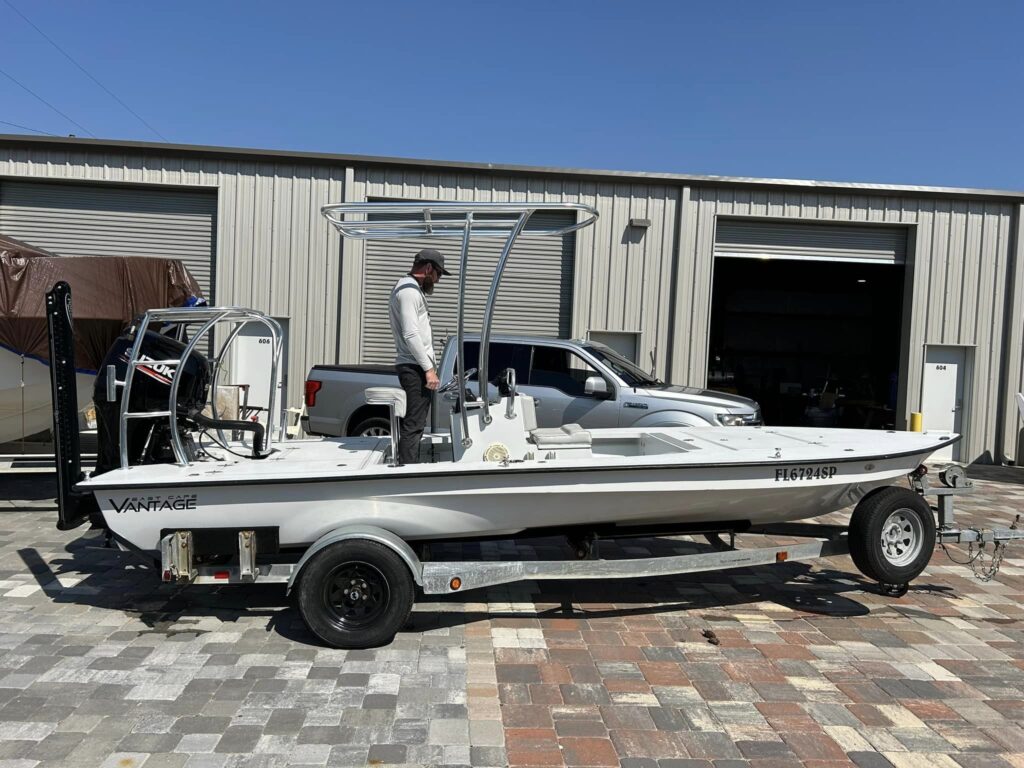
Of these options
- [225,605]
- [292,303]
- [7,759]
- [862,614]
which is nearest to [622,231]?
[292,303]

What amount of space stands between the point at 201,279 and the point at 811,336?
17162 millimetres

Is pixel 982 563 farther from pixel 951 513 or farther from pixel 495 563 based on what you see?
pixel 495 563

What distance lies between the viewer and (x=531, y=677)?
3865mm

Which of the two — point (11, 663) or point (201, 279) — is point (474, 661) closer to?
point (11, 663)

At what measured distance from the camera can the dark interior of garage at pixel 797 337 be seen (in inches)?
803

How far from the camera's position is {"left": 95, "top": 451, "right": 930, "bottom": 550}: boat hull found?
4.18 m

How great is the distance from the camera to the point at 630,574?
4379 mm

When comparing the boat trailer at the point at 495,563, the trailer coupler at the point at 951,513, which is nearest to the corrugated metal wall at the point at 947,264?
the trailer coupler at the point at 951,513

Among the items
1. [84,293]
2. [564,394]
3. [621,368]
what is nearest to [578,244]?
[621,368]

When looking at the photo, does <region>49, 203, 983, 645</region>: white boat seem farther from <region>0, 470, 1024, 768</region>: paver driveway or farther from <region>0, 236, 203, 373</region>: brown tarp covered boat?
<region>0, 236, 203, 373</region>: brown tarp covered boat

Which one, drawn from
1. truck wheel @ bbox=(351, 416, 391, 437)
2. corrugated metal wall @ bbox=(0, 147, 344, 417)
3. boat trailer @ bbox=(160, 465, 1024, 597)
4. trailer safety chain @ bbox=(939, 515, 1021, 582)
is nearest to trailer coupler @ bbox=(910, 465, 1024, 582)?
boat trailer @ bbox=(160, 465, 1024, 597)

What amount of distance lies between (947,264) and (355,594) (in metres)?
12.9

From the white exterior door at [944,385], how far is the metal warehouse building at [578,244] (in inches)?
1.4

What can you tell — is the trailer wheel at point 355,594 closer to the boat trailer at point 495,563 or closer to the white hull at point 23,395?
the boat trailer at point 495,563
